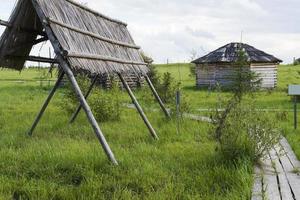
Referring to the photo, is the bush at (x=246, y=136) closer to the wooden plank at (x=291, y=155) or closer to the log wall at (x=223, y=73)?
the wooden plank at (x=291, y=155)

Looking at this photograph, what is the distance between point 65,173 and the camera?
7.01 meters

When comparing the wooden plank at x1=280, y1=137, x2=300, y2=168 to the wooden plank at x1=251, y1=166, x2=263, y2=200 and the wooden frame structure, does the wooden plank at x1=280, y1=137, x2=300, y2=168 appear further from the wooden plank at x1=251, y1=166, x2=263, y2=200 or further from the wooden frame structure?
the wooden frame structure

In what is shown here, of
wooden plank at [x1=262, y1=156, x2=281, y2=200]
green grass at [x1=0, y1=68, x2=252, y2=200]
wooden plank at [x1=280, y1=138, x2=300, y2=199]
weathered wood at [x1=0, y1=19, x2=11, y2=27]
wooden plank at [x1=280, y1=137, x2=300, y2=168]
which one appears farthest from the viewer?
weathered wood at [x1=0, y1=19, x2=11, y2=27]

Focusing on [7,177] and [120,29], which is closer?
[7,177]

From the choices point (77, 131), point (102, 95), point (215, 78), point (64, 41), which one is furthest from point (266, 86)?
point (64, 41)

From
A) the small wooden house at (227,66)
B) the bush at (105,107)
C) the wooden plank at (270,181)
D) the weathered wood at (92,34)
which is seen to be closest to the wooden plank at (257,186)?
the wooden plank at (270,181)

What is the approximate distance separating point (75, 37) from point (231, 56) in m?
25.8

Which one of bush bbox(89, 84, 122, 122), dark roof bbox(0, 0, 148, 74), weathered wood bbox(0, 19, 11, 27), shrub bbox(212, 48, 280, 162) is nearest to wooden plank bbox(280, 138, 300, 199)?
shrub bbox(212, 48, 280, 162)

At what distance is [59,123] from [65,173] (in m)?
6.21

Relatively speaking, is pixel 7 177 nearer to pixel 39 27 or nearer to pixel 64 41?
pixel 64 41

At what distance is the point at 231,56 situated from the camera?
108 ft

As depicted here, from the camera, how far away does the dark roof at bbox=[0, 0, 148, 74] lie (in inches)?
311

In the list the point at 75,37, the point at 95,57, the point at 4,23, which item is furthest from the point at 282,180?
the point at 4,23

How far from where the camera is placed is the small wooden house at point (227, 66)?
32844 mm
